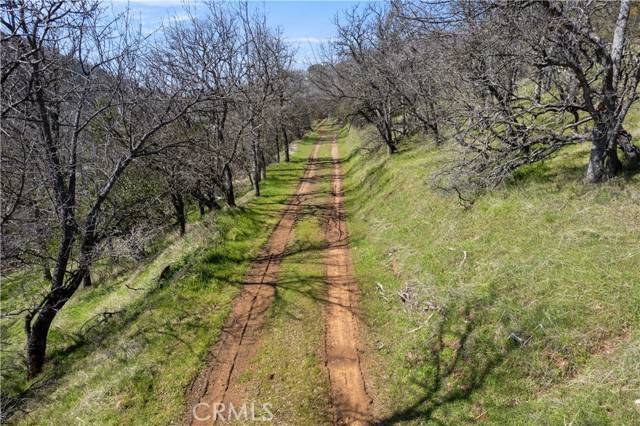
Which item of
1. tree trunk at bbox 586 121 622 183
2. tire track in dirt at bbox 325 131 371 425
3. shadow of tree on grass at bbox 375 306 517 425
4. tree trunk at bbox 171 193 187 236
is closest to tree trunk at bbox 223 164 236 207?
tree trunk at bbox 171 193 187 236

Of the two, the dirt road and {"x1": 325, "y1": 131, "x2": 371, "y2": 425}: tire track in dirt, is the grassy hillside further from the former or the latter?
the dirt road

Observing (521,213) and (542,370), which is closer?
(542,370)

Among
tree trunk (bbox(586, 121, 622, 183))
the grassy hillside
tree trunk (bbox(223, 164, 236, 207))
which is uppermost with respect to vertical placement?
tree trunk (bbox(586, 121, 622, 183))

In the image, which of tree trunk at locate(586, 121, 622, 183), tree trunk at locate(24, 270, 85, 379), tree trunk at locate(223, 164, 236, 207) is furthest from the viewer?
tree trunk at locate(223, 164, 236, 207)

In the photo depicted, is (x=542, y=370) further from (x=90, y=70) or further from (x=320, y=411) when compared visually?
(x=90, y=70)

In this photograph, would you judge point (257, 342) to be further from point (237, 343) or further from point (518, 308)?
point (518, 308)

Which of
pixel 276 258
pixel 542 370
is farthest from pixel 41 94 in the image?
pixel 542 370

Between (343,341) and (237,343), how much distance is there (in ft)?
7.41

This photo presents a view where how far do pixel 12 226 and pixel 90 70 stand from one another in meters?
4.09

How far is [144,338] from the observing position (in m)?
9.35

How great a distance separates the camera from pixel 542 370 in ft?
21.4

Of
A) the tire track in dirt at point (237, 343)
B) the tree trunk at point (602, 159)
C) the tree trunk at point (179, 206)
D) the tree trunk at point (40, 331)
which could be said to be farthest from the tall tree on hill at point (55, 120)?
the tree trunk at point (602, 159)

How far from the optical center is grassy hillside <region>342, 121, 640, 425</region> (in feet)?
20.3

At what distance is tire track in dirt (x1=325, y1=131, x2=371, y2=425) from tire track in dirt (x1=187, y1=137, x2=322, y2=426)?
1583 millimetres
